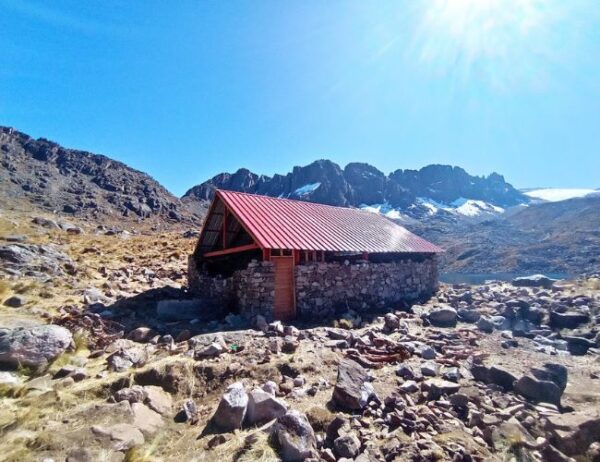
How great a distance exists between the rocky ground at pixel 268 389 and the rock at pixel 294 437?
0.02 meters

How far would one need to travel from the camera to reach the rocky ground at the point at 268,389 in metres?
4.83

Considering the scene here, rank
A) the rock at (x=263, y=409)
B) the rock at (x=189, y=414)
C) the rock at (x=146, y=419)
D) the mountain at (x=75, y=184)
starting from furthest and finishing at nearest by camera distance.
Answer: the mountain at (x=75, y=184) < the rock at (x=189, y=414) < the rock at (x=263, y=409) < the rock at (x=146, y=419)

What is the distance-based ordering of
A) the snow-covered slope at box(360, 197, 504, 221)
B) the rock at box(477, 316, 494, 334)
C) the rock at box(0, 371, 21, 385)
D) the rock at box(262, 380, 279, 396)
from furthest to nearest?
the snow-covered slope at box(360, 197, 504, 221) < the rock at box(477, 316, 494, 334) < the rock at box(262, 380, 279, 396) < the rock at box(0, 371, 21, 385)

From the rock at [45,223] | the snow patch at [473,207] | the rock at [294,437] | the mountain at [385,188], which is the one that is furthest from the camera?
the snow patch at [473,207]

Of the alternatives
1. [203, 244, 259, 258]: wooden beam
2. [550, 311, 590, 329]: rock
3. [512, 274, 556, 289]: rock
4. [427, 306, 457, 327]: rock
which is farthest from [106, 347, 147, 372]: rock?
[512, 274, 556, 289]: rock

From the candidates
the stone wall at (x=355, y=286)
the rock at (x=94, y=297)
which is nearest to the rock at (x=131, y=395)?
the rock at (x=94, y=297)

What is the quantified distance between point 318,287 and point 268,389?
23.2 feet

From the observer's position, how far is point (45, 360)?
6902mm

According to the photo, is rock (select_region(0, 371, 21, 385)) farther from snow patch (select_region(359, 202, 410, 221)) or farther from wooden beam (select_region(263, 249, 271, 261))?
snow patch (select_region(359, 202, 410, 221))

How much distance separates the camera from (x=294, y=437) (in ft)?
15.5

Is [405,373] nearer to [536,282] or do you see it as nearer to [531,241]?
[536,282]

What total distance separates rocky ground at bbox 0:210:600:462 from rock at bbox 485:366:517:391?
1.4 inches

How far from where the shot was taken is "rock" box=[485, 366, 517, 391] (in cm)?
726

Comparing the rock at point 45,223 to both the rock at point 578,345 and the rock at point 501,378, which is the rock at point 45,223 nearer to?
the rock at point 501,378
